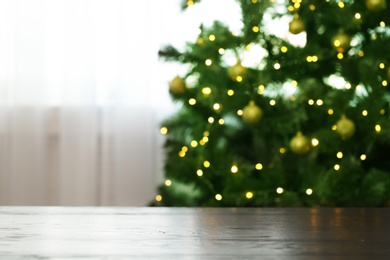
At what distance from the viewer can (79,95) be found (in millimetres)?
2957

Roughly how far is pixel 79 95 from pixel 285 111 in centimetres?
75

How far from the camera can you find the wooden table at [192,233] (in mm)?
757

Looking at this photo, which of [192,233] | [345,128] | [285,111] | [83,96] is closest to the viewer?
[192,233]

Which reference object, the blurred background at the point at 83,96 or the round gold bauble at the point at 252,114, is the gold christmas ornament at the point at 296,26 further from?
the blurred background at the point at 83,96

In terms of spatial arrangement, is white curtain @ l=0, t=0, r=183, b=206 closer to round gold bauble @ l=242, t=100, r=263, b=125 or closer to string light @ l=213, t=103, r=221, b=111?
string light @ l=213, t=103, r=221, b=111

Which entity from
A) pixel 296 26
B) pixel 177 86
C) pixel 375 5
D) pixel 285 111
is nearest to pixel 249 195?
pixel 285 111

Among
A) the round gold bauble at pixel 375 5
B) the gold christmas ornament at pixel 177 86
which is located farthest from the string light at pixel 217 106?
the round gold bauble at pixel 375 5

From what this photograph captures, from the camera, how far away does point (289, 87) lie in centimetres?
274

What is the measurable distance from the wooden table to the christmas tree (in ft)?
4.77

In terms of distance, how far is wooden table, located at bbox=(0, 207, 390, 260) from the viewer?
0.76m

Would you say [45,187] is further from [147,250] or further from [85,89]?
[147,250]

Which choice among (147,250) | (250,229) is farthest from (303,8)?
(147,250)

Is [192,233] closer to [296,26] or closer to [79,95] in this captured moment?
[296,26]

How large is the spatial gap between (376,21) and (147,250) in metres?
2.07
